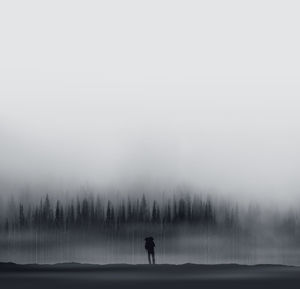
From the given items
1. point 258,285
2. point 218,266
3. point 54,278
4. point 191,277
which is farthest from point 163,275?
point 218,266

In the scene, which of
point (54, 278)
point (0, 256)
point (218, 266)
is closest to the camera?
point (54, 278)

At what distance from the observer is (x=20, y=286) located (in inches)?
1384

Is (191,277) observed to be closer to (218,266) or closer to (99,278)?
(99,278)

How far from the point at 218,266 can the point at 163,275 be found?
12608 millimetres

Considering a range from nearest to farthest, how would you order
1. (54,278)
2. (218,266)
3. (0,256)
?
(54,278) → (218,266) → (0,256)

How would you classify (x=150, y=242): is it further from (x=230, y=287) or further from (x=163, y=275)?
(x=230, y=287)

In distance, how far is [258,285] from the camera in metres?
36.1

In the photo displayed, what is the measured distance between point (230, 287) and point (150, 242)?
24246 mm

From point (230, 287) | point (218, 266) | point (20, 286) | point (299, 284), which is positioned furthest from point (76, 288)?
point (218, 266)

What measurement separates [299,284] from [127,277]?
986cm

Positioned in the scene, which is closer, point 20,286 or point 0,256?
point 20,286

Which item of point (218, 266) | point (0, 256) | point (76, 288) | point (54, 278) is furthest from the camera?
point (0, 256)

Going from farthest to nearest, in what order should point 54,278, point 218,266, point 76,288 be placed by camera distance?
1. point 218,266
2. point 54,278
3. point 76,288

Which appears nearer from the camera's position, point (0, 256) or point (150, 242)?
point (150, 242)
